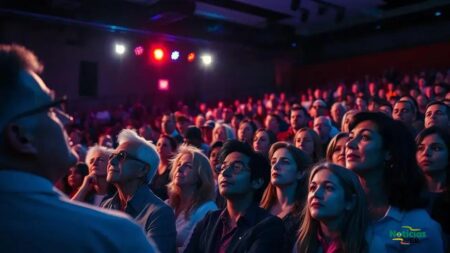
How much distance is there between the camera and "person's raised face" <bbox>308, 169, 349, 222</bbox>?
235 centimetres

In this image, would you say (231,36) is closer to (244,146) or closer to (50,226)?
(244,146)

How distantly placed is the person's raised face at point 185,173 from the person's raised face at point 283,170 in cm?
67

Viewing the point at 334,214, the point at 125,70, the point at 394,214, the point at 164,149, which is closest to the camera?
the point at 334,214

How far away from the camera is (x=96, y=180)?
170 inches

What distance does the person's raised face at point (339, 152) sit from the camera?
3.20 meters

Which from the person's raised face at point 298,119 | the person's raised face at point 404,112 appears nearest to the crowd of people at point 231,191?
the person's raised face at point 404,112

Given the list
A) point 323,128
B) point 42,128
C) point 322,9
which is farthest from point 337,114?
point 322,9

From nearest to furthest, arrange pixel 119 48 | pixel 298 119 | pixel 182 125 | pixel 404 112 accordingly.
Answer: pixel 404 112, pixel 298 119, pixel 182 125, pixel 119 48

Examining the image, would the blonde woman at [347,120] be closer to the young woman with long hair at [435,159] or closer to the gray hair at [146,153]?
the young woman with long hair at [435,159]

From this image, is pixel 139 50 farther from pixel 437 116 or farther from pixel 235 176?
pixel 235 176

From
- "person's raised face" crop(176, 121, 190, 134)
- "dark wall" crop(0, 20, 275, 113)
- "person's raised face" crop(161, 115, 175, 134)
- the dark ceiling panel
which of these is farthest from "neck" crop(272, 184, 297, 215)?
"dark wall" crop(0, 20, 275, 113)

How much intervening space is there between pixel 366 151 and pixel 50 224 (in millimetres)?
2157

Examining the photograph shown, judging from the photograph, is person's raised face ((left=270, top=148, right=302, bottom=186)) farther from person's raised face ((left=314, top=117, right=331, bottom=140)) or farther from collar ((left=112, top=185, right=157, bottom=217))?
person's raised face ((left=314, top=117, right=331, bottom=140))

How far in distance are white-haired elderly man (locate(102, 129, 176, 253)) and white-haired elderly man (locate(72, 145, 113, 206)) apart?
0.71 m
